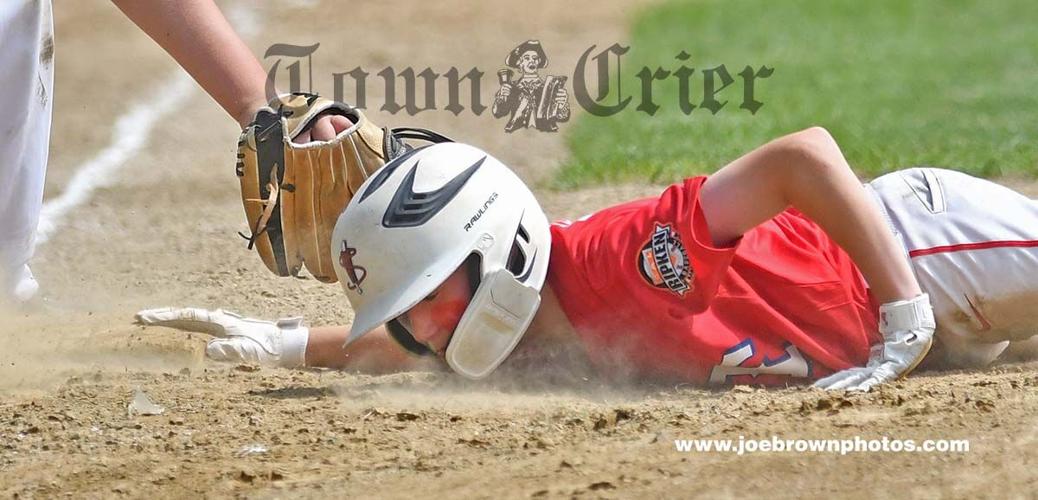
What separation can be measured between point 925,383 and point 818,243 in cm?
57

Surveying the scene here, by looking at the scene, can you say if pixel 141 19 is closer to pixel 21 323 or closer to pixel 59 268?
pixel 21 323

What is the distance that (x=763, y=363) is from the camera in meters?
3.84

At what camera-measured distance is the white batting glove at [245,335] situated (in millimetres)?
4543

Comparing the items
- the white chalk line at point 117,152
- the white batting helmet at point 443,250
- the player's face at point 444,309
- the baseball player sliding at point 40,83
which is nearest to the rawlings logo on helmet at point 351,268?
the white batting helmet at point 443,250

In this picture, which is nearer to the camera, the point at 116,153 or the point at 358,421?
the point at 358,421

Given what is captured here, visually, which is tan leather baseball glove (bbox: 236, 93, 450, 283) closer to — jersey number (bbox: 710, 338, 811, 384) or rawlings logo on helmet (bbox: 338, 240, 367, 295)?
rawlings logo on helmet (bbox: 338, 240, 367, 295)

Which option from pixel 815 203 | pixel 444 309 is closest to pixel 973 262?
pixel 815 203

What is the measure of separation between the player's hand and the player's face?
79cm

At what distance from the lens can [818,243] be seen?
160 inches

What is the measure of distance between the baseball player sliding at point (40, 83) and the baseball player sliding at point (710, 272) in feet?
0.66

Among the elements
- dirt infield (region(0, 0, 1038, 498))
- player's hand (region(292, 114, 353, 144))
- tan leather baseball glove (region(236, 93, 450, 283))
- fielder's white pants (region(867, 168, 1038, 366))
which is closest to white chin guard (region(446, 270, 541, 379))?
dirt infield (region(0, 0, 1038, 498))

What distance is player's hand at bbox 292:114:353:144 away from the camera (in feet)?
14.0

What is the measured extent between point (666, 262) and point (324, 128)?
119 centimetres

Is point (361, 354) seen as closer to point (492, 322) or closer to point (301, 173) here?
point (301, 173)
